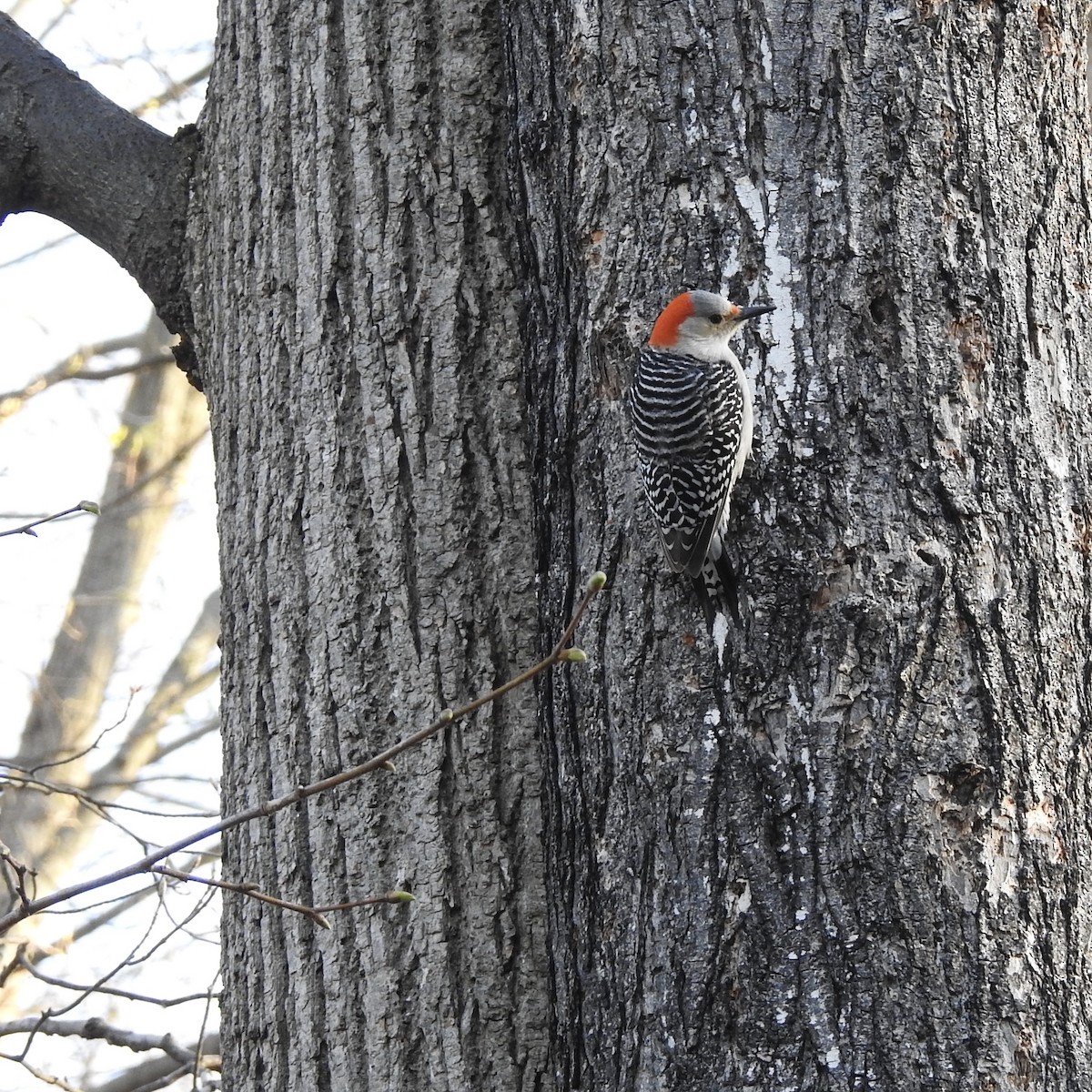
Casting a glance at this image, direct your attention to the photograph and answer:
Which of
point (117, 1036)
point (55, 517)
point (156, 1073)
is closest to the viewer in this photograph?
point (55, 517)

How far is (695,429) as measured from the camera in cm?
300

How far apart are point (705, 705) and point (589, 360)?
0.77m

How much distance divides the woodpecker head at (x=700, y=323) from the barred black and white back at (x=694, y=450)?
0.09 feet

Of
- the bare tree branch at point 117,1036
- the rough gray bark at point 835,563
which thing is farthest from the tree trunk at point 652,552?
the bare tree branch at point 117,1036

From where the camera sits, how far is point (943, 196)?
250 centimetres

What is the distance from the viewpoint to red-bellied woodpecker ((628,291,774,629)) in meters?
2.42

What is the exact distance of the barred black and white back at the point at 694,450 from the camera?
94.9 inches

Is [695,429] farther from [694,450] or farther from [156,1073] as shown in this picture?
[156,1073]

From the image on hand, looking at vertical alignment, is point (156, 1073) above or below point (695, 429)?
below

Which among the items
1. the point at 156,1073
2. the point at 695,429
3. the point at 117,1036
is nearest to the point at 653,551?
the point at 695,429

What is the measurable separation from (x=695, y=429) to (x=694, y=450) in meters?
0.10

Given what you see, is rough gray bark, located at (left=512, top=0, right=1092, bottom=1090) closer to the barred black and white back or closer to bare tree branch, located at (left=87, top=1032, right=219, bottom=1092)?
the barred black and white back

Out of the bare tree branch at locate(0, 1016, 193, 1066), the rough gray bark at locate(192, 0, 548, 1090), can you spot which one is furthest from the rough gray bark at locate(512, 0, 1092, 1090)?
the bare tree branch at locate(0, 1016, 193, 1066)

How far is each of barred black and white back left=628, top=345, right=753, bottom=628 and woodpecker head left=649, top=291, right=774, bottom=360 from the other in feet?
0.09
